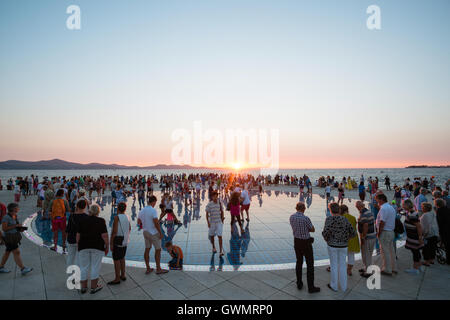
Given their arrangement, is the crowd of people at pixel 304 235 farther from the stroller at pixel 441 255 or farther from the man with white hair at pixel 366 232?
the stroller at pixel 441 255

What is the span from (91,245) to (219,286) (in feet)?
8.89

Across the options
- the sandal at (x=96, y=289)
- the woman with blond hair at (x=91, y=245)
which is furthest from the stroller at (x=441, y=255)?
the sandal at (x=96, y=289)

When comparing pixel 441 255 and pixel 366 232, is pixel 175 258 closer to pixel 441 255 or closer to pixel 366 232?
pixel 366 232

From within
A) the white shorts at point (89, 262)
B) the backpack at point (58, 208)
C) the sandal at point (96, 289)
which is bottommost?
the sandal at point (96, 289)

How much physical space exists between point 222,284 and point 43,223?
9.92m

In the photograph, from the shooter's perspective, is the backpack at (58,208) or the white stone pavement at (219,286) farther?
the backpack at (58,208)

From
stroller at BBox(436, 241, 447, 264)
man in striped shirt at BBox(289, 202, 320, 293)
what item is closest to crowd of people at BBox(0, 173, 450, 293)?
man in striped shirt at BBox(289, 202, 320, 293)

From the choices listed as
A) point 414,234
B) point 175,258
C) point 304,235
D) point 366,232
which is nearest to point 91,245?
point 175,258

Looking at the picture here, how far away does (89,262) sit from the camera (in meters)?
4.43

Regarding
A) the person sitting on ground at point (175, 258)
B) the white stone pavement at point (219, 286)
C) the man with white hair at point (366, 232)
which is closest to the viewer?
the white stone pavement at point (219, 286)

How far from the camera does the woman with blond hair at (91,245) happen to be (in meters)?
4.32

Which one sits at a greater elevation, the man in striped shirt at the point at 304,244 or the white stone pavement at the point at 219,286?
the man in striped shirt at the point at 304,244

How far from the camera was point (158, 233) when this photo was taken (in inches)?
206
